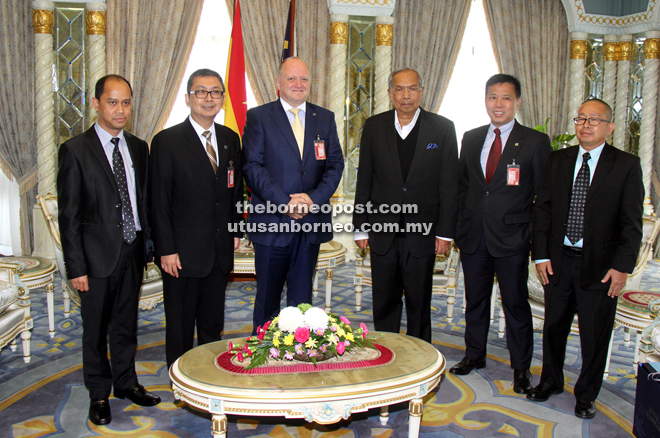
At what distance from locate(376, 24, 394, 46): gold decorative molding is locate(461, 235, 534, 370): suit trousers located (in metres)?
4.34

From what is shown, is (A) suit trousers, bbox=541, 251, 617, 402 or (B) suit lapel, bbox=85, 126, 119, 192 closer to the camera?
(B) suit lapel, bbox=85, 126, 119, 192

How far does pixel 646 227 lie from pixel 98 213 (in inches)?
146

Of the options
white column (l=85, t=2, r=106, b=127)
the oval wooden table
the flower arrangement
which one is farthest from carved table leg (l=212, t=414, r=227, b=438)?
white column (l=85, t=2, r=106, b=127)

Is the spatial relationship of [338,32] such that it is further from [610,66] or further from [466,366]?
[466,366]

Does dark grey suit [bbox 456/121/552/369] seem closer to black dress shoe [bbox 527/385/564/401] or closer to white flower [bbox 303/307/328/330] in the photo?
black dress shoe [bbox 527/385/564/401]

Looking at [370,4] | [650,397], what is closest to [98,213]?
[650,397]

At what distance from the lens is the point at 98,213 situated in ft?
8.38

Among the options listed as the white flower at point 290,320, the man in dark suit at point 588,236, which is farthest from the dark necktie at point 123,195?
the man in dark suit at point 588,236

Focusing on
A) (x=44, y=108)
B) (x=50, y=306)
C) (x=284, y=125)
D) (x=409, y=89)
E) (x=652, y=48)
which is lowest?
(x=50, y=306)

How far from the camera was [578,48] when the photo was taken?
23.8 ft

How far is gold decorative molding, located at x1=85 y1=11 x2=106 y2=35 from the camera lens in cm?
600

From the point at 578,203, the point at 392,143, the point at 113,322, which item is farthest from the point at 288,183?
the point at 578,203

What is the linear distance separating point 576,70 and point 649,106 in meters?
1.12

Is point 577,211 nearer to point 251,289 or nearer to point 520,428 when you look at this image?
point 520,428
